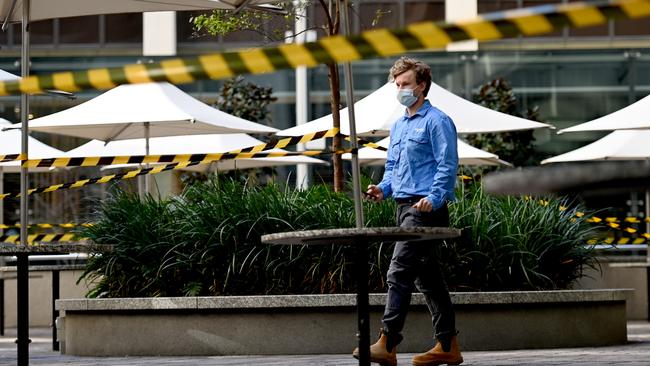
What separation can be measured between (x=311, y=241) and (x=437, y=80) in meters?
21.3

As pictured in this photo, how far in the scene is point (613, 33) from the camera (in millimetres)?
28484

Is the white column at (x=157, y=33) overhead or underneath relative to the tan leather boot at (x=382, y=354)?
overhead

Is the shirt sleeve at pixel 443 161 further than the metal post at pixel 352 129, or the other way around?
the shirt sleeve at pixel 443 161

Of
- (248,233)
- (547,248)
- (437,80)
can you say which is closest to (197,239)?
(248,233)

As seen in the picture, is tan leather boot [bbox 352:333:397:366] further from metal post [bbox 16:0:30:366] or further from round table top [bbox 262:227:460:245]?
metal post [bbox 16:0:30:366]

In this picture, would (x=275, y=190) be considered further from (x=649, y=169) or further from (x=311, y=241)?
(x=649, y=169)

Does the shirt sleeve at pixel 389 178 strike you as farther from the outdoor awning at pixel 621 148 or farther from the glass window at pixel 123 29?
the glass window at pixel 123 29

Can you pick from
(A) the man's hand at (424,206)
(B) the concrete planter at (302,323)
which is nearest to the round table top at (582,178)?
(A) the man's hand at (424,206)

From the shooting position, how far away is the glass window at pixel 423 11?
28422mm

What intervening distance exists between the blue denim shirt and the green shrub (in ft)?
8.18

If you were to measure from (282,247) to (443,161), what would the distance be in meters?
3.17

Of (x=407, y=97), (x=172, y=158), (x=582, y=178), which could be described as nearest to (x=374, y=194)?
(x=407, y=97)

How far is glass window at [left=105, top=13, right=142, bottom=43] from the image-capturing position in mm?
28797

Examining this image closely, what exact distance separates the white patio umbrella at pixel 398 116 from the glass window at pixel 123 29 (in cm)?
1321
